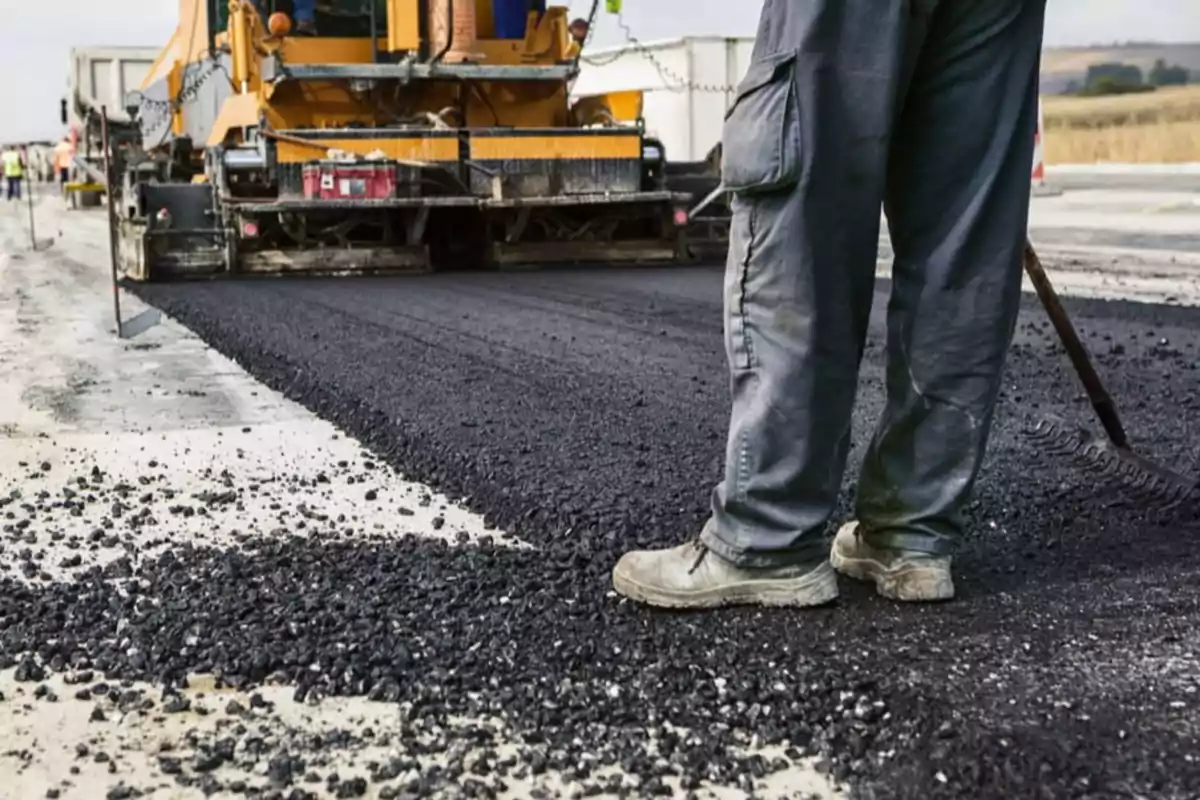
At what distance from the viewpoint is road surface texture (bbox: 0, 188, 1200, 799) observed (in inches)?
76.2

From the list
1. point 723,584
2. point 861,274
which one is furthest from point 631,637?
point 861,274

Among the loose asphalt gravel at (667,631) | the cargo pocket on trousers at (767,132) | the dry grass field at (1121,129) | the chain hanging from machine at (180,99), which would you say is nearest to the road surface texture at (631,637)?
the loose asphalt gravel at (667,631)

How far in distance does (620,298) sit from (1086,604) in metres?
5.79

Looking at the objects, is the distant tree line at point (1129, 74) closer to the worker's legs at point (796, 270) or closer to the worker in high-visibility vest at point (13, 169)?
the worker's legs at point (796, 270)

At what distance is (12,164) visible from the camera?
3209cm

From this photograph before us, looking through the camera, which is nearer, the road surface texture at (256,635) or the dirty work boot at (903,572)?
the road surface texture at (256,635)

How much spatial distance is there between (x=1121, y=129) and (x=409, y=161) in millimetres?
16582

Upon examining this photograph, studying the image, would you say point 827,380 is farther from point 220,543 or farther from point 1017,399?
point 1017,399

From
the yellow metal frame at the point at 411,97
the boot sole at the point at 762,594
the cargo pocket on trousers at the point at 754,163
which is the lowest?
the boot sole at the point at 762,594

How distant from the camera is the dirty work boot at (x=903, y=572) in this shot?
2561 millimetres

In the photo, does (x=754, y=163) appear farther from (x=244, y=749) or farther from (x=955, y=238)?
(x=244, y=749)

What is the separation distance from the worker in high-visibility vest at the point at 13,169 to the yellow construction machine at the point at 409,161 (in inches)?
875

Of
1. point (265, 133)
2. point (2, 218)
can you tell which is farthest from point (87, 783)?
point (2, 218)

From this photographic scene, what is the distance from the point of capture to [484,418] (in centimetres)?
446
